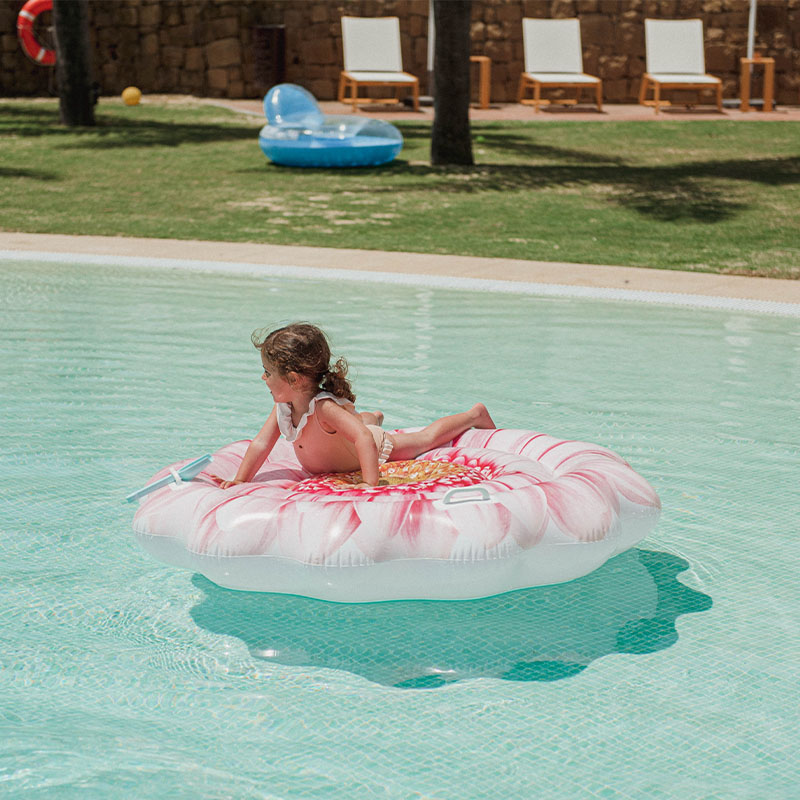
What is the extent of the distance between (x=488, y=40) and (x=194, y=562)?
731 inches

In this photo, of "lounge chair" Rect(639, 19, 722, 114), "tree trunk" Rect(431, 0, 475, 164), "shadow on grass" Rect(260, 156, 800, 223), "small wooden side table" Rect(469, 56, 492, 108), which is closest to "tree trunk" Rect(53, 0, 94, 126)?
"shadow on grass" Rect(260, 156, 800, 223)

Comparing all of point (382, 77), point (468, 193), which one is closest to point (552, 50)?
point (382, 77)

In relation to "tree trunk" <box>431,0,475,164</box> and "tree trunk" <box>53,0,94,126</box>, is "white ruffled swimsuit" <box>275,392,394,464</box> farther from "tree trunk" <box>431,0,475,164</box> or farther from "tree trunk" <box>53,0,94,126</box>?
"tree trunk" <box>53,0,94,126</box>

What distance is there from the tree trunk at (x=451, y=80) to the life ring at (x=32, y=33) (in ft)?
31.4

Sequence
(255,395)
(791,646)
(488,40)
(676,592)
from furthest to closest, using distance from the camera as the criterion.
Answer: (488,40), (255,395), (676,592), (791,646)

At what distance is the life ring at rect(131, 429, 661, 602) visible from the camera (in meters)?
3.43

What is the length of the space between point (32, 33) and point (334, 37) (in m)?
5.05

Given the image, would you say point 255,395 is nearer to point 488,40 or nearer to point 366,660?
point 366,660

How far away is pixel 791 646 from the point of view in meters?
3.64

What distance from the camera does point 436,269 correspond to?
904 centimetres

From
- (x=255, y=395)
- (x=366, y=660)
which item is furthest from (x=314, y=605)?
(x=255, y=395)

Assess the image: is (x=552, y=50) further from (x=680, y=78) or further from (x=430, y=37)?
(x=430, y=37)

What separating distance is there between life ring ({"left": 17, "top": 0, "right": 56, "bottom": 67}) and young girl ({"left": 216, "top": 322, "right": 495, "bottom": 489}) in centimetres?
1815

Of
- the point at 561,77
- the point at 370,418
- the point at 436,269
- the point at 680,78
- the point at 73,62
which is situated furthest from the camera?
the point at 561,77
